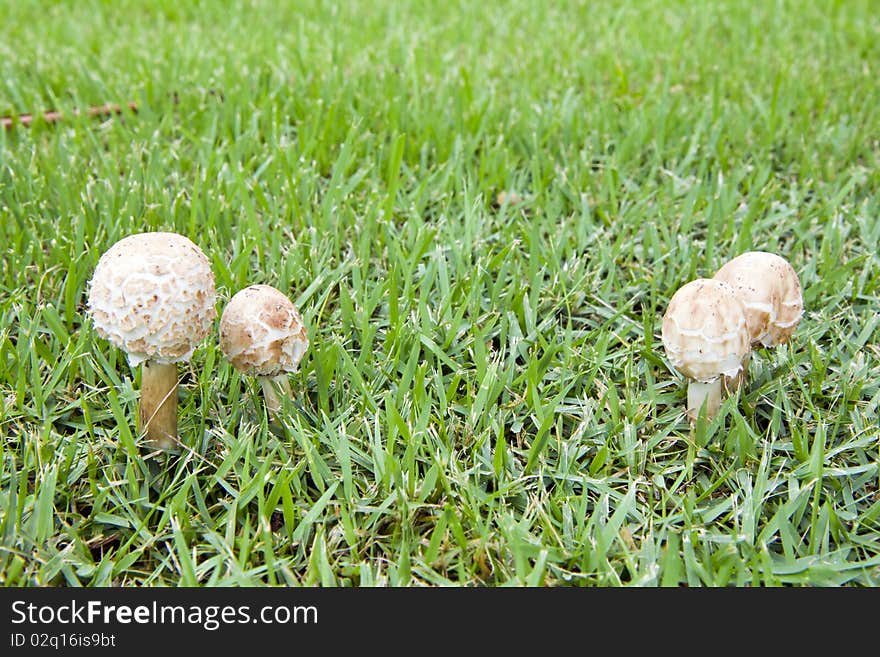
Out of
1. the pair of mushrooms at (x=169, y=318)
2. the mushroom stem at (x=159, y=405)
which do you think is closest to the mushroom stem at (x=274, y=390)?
the pair of mushrooms at (x=169, y=318)

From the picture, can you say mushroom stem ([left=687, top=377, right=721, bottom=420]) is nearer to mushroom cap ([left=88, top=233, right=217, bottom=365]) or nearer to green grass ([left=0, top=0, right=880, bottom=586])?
green grass ([left=0, top=0, right=880, bottom=586])

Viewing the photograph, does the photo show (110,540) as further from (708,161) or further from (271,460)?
(708,161)

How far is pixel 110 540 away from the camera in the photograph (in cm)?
192

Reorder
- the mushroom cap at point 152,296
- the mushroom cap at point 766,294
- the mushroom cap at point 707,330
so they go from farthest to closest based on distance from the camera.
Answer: the mushroom cap at point 766,294, the mushroom cap at point 707,330, the mushroom cap at point 152,296

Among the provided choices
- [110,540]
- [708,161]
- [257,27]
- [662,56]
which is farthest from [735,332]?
[257,27]

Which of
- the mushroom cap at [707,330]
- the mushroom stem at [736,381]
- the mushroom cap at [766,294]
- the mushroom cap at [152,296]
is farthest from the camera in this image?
the mushroom stem at [736,381]

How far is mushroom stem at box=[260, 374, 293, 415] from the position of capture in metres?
2.12

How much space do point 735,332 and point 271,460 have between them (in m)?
1.15

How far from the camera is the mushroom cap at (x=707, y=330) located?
1900 millimetres

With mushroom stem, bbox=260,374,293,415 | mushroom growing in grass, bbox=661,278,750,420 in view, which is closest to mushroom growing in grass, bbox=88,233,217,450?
mushroom stem, bbox=260,374,293,415

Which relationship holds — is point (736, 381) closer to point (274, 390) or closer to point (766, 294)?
point (766, 294)

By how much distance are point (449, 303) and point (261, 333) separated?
75 centimetres

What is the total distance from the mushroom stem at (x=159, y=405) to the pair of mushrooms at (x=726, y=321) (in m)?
1.24

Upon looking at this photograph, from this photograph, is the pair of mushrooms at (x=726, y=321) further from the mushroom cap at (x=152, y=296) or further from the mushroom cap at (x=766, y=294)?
the mushroom cap at (x=152, y=296)
